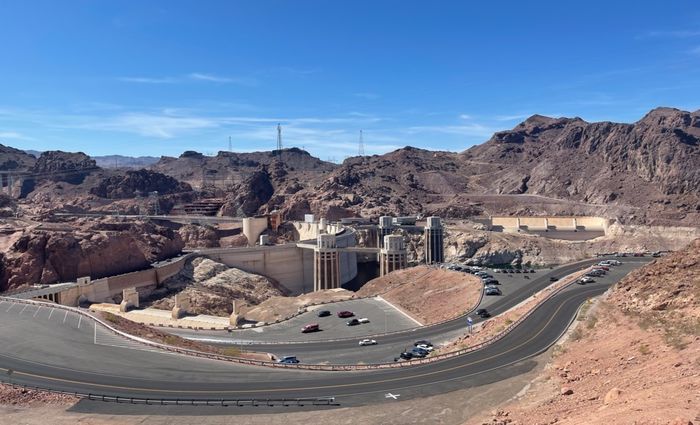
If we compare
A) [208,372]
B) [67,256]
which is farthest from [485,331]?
Answer: [67,256]

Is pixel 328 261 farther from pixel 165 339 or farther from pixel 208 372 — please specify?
pixel 208 372

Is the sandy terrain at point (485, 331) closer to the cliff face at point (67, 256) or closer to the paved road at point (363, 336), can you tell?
the paved road at point (363, 336)

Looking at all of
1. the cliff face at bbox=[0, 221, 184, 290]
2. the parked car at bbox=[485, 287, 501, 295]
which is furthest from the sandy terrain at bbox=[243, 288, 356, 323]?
the cliff face at bbox=[0, 221, 184, 290]

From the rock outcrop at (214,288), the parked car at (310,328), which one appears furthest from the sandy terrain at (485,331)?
the rock outcrop at (214,288)

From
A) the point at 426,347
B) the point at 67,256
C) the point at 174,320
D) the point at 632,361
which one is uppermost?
the point at 67,256

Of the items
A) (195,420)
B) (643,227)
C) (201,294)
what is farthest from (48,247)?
(643,227)

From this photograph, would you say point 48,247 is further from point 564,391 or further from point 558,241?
point 558,241
